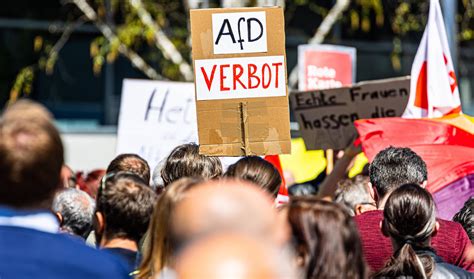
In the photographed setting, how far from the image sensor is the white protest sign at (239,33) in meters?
5.70

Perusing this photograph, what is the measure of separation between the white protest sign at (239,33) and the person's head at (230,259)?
3.86 meters

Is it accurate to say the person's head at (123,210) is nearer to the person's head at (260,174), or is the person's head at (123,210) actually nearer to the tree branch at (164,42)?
the person's head at (260,174)

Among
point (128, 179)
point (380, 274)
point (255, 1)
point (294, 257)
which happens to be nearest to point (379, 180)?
point (380, 274)

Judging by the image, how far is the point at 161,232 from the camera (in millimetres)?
3234

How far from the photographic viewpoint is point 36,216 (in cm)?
265

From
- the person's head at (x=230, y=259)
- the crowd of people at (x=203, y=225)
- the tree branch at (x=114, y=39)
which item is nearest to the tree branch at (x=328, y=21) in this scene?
the tree branch at (x=114, y=39)

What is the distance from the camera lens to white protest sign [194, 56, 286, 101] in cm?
566

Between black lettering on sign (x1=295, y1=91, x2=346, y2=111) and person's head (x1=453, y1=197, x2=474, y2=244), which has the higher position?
black lettering on sign (x1=295, y1=91, x2=346, y2=111)

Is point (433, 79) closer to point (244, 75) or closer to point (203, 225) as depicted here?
point (244, 75)

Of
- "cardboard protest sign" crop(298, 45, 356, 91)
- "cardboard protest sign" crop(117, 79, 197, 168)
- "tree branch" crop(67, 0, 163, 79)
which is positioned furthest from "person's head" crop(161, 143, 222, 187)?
"tree branch" crop(67, 0, 163, 79)

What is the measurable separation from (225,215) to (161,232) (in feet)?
4.33

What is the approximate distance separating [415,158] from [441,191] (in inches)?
51.5

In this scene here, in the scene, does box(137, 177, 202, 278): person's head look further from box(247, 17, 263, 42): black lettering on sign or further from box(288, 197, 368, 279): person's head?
box(247, 17, 263, 42): black lettering on sign

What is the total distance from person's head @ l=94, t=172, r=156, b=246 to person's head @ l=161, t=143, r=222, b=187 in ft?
2.54
